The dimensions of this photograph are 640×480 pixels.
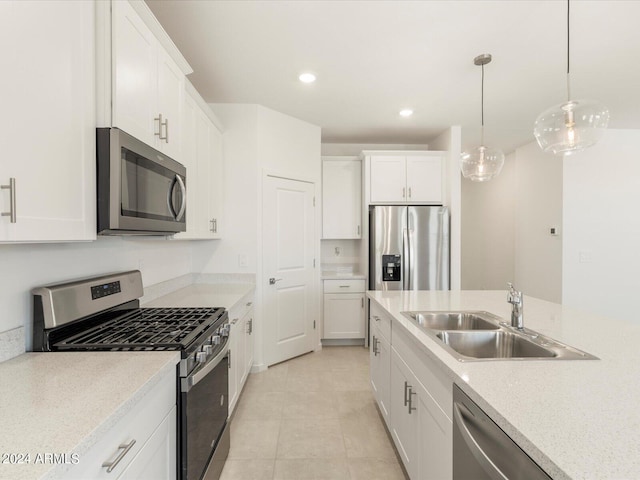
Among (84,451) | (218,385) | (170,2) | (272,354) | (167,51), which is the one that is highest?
(170,2)

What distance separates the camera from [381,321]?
2.27m

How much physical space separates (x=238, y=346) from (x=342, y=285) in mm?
1872

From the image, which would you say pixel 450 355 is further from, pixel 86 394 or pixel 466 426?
pixel 86 394

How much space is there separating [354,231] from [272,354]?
1832 mm

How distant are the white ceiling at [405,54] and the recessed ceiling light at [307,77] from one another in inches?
2.3

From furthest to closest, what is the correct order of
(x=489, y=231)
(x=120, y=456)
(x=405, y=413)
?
(x=489, y=231) < (x=405, y=413) < (x=120, y=456)

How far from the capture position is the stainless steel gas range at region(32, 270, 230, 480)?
127cm

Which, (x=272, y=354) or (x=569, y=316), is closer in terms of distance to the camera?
(x=569, y=316)

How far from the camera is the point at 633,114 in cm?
368

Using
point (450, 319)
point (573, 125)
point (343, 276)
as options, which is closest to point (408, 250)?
point (343, 276)

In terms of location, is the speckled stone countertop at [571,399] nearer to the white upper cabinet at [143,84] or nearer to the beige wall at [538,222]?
the white upper cabinet at [143,84]

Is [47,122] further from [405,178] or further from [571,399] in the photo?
[405,178]

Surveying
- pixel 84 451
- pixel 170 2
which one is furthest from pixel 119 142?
pixel 170 2

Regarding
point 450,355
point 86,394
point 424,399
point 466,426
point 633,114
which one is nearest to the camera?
point 86,394
